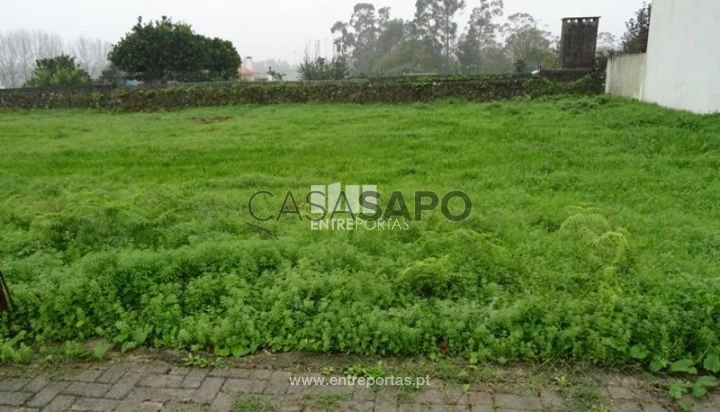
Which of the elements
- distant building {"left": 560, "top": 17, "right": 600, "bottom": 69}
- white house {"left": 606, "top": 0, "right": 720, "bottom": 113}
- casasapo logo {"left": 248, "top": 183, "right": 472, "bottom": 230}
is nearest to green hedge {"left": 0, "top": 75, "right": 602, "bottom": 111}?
distant building {"left": 560, "top": 17, "right": 600, "bottom": 69}

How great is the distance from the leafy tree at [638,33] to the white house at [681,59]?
2.03 metres

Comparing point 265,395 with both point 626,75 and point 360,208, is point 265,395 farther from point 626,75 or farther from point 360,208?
point 626,75

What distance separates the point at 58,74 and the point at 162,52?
3.95 meters

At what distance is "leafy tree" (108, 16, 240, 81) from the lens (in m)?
17.9

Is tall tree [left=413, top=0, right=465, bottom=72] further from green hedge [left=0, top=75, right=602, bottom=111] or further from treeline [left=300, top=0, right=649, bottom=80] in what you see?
green hedge [left=0, top=75, right=602, bottom=111]

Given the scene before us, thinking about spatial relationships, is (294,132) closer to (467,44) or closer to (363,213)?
(363,213)

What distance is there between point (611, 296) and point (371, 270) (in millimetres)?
1405

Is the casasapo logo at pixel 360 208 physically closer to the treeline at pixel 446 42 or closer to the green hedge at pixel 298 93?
the green hedge at pixel 298 93

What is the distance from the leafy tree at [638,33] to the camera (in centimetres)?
1333

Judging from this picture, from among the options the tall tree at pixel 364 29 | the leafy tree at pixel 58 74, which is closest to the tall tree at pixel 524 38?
the tall tree at pixel 364 29

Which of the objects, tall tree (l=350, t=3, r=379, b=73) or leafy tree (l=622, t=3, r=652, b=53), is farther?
tall tree (l=350, t=3, r=379, b=73)

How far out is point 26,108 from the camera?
15617 millimetres

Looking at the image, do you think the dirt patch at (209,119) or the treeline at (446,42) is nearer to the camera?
the dirt patch at (209,119)

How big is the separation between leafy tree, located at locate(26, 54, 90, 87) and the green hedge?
2.16 m
